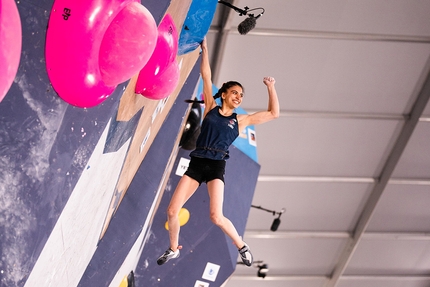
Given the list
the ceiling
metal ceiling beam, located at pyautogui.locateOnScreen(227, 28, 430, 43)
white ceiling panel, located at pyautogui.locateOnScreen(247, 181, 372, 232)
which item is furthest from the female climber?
white ceiling panel, located at pyautogui.locateOnScreen(247, 181, 372, 232)

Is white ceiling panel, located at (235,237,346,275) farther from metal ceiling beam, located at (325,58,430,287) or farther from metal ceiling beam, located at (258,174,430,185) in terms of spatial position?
metal ceiling beam, located at (258,174,430,185)

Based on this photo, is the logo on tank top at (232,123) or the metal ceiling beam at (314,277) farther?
the metal ceiling beam at (314,277)

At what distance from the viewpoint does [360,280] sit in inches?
431

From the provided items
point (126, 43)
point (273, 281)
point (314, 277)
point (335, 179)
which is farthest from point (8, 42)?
point (314, 277)

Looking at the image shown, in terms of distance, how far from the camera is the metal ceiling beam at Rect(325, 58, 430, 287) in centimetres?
773

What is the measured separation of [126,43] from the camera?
1446 mm

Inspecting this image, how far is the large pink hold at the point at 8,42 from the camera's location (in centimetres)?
93

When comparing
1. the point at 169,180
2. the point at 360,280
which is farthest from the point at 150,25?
the point at 360,280

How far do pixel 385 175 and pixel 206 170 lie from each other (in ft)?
21.6

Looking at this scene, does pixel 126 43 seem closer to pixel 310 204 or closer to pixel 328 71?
pixel 328 71

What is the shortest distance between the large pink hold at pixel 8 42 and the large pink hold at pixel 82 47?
25 cm

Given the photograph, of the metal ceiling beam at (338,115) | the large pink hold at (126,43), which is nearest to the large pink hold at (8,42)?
the large pink hold at (126,43)

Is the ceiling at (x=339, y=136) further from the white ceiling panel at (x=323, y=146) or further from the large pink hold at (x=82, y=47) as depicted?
the large pink hold at (x=82, y=47)

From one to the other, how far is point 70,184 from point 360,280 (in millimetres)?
10506
